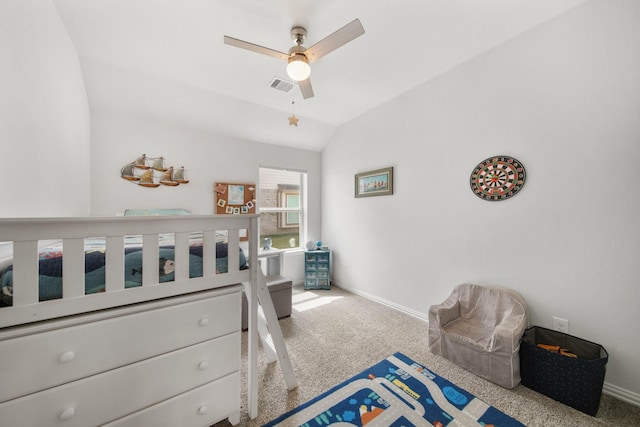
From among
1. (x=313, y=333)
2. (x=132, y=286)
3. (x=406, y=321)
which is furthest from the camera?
(x=406, y=321)

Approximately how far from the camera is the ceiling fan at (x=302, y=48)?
160cm

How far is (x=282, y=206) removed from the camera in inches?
163

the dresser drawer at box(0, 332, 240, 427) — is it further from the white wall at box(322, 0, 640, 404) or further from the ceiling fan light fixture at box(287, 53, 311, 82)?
the white wall at box(322, 0, 640, 404)

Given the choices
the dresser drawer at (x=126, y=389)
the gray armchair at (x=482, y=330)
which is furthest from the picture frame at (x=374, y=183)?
the dresser drawer at (x=126, y=389)

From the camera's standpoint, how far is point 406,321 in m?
2.73

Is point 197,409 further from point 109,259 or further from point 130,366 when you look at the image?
point 109,259

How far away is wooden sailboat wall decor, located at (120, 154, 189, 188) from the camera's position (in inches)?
108

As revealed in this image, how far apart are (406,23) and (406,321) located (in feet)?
9.41

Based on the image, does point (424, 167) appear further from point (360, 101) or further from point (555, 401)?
point (555, 401)

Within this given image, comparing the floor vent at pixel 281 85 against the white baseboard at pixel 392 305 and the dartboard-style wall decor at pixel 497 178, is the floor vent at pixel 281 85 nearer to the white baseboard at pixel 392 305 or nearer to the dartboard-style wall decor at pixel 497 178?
the dartboard-style wall decor at pixel 497 178

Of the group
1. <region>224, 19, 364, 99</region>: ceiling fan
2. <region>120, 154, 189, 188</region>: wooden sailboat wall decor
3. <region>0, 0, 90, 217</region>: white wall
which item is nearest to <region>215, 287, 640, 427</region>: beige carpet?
<region>0, 0, 90, 217</region>: white wall

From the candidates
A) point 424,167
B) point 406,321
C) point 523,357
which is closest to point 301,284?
point 406,321

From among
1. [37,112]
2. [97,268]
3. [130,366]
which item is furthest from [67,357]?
[37,112]

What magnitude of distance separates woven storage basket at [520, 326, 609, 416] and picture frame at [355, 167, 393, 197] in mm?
1956
